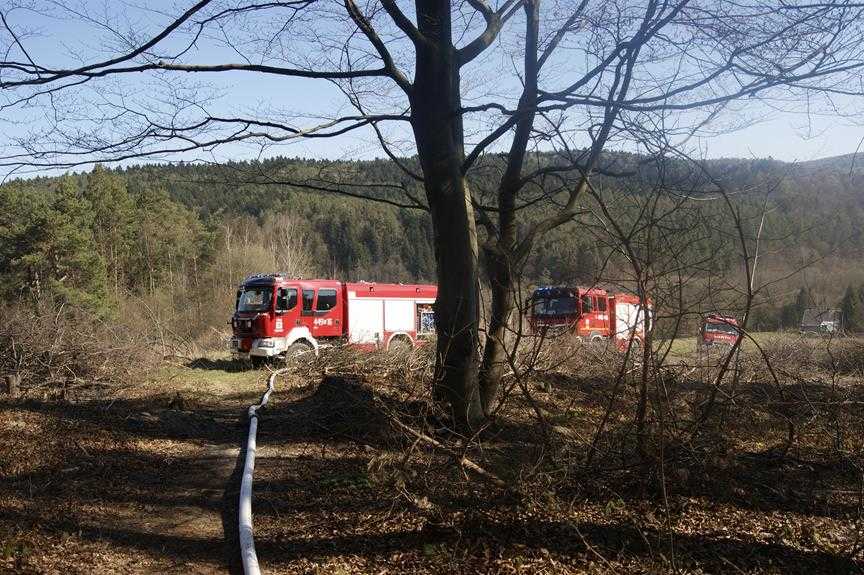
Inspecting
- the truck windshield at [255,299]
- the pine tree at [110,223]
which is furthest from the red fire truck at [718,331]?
the pine tree at [110,223]

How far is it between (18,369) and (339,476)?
8210 millimetres

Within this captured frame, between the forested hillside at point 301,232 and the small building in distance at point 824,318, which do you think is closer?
the forested hillside at point 301,232

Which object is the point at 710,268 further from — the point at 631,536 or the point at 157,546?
the point at 157,546

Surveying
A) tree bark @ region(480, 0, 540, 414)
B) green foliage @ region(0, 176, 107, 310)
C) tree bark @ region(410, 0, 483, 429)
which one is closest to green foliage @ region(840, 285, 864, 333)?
tree bark @ region(480, 0, 540, 414)

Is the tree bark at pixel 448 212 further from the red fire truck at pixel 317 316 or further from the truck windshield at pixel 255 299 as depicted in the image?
the truck windshield at pixel 255 299

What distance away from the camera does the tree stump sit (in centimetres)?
1077

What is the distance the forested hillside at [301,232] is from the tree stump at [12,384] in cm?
345

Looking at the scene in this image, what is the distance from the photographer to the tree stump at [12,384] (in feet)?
35.3

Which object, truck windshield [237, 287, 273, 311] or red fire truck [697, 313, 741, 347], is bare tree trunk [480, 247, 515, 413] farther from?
truck windshield [237, 287, 273, 311]

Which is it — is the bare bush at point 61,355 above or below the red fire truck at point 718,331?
below

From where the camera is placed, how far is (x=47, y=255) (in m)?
33.8

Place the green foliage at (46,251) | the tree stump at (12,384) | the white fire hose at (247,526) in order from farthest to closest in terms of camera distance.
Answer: the green foliage at (46,251) < the tree stump at (12,384) < the white fire hose at (247,526)

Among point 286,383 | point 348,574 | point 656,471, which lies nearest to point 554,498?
point 656,471

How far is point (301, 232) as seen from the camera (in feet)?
171
